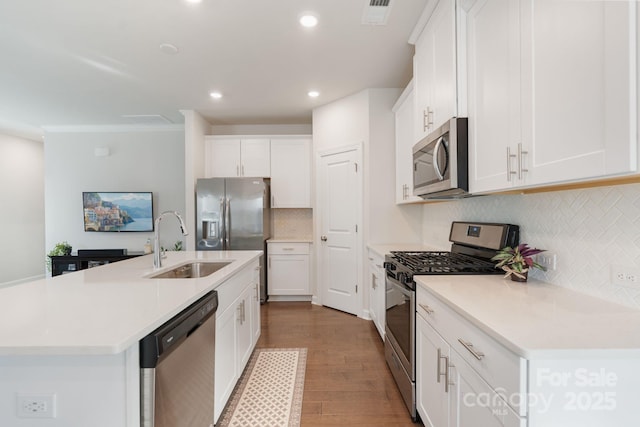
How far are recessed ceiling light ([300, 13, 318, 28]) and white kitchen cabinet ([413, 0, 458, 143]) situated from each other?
33.2 inches

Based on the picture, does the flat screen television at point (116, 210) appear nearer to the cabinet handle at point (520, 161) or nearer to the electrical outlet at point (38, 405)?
the electrical outlet at point (38, 405)

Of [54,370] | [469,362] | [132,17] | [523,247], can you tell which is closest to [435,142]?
[523,247]

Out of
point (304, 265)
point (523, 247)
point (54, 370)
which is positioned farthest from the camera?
point (304, 265)

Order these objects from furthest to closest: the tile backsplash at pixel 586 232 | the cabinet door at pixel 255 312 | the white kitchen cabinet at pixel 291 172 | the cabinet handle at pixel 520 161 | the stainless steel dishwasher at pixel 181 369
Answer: the white kitchen cabinet at pixel 291 172 → the cabinet door at pixel 255 312 → the cabinet handle at pixel 520 161 → the tile backsplash at pixel 586 232 → the stainless steel dishwasher at pixel 181 369

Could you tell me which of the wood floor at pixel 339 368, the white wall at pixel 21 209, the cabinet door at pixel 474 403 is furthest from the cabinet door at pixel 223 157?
the cabinet door at pixel 474 403

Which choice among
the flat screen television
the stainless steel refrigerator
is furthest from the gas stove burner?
the flat screen television

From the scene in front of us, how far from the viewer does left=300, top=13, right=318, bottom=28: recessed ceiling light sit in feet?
7.47

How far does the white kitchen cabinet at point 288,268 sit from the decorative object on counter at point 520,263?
3.04 meters

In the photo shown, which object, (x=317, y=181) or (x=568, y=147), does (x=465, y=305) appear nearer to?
(x=568, y=147)

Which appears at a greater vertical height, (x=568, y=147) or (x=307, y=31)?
(x=307, y=31)

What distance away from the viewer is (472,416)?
111cm

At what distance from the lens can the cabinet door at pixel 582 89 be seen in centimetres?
82

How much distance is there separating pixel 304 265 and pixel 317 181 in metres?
1.25

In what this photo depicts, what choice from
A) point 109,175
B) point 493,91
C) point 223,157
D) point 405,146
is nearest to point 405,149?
point 405,146
